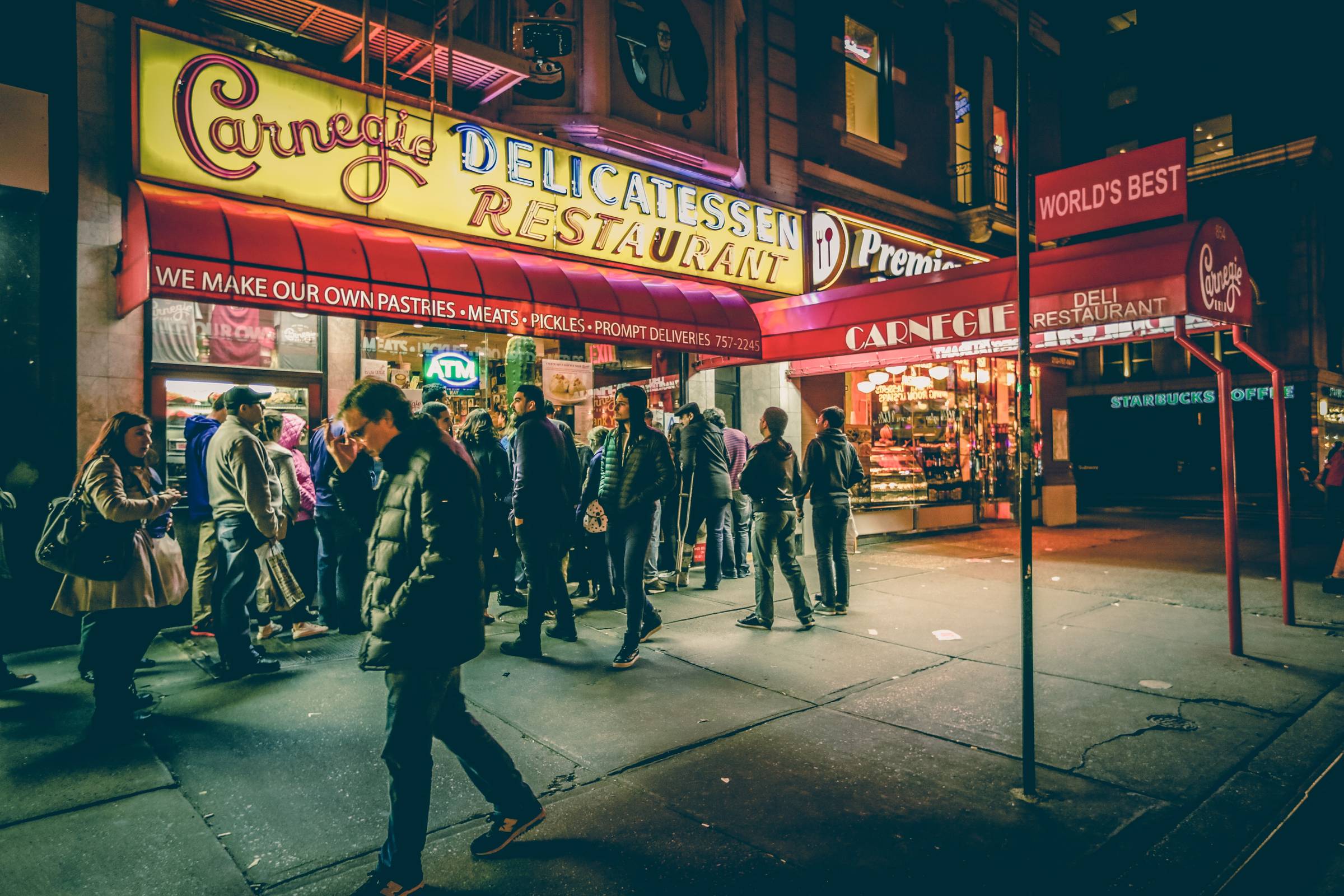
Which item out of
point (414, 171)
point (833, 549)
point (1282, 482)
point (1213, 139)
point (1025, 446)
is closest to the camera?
point (1025, 446)

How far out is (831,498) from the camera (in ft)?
24.8

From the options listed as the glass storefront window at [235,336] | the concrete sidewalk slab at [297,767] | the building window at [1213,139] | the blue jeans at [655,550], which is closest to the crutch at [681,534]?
the blue jeans at [655,550]

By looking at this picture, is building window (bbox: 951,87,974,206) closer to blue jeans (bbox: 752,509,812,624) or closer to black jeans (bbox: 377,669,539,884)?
blue jeans (bbox: 752,509,812,624)

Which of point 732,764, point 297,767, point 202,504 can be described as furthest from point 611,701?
point 202,504

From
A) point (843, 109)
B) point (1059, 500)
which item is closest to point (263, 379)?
point (843, 109)

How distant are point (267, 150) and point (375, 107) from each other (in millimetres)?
1325

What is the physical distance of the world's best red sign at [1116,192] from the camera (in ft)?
19.8

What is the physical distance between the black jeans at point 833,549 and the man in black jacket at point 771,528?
0.63m

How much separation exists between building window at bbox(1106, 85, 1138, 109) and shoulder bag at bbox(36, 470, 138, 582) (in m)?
38.9

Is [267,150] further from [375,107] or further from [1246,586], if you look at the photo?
[1246,586]

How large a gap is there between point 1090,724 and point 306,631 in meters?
6.04

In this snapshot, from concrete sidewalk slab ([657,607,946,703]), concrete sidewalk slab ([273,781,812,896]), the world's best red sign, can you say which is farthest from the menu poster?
concrete sidewalk slab ([273,781,812,896])

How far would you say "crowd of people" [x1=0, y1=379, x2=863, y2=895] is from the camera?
2969 mm

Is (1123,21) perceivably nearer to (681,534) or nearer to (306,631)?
(681,534)
